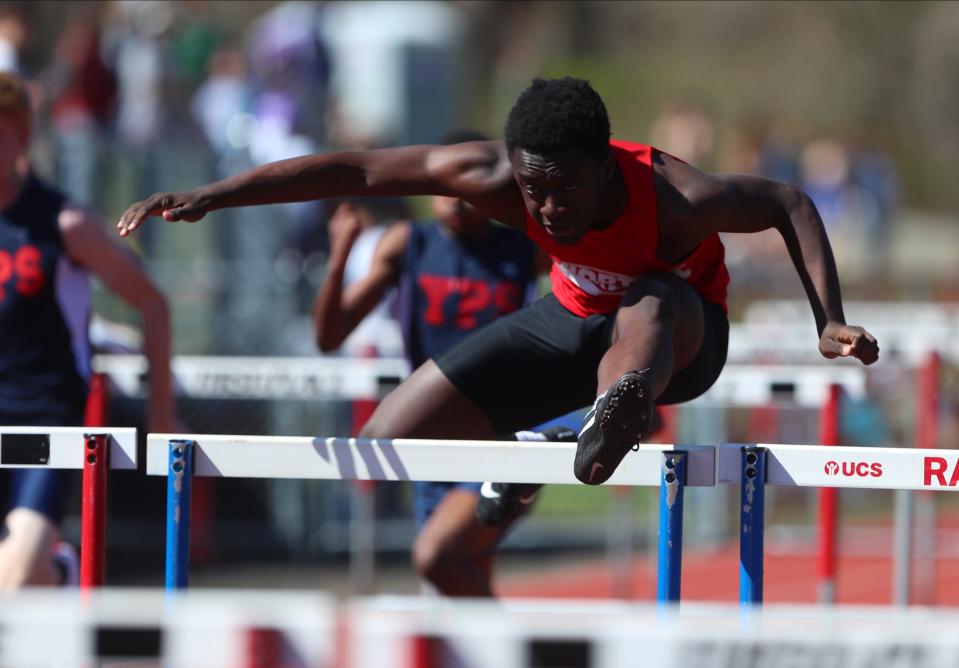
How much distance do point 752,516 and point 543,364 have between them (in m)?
0.99

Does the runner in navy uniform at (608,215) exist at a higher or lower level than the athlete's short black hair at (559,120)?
lower

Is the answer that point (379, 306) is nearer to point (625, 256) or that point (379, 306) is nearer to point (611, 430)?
point (625, 256)

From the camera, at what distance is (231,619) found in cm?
225

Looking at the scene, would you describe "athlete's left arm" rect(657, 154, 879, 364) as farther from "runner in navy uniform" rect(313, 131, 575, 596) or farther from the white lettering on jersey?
"runner in navy uniform" rect(313, 131, 575, 596)

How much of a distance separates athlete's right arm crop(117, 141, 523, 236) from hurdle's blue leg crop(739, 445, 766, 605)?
98 centimetres

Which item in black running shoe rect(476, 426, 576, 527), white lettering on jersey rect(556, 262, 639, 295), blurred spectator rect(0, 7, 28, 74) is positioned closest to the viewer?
white lettering on jersey rect(556, 262, 639, 295)

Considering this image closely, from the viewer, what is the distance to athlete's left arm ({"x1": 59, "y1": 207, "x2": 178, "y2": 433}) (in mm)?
5109

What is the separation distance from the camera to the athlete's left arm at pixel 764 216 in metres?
4.12

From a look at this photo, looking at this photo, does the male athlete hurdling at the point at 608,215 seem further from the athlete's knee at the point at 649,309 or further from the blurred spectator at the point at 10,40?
the blurred spectator at the point at 10,40

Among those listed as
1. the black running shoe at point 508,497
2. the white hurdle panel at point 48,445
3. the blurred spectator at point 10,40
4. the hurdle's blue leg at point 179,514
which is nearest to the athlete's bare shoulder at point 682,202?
the black running shoe at point 508,497

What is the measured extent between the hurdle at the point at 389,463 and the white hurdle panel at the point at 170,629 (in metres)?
1.38

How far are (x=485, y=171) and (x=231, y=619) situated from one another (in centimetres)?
217

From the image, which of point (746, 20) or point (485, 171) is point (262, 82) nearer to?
point (485, 171)

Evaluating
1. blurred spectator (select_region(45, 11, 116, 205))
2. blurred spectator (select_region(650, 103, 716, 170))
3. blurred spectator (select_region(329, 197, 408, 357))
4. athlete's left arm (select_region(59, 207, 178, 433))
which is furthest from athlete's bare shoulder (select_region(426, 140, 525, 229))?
blurred spectator (select_region(650, 103, 716, 170))
